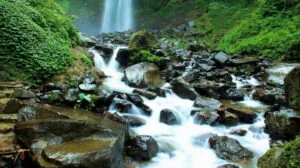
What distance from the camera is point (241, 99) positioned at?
29.1 ft

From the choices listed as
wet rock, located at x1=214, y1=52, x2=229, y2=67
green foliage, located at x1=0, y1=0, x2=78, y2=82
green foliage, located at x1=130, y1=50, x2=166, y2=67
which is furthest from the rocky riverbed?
green foliage, located at x1=0, y1=0, x2=78, y2=82

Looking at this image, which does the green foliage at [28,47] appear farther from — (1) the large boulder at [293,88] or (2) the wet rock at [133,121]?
(1) the large boulder at [293,88]

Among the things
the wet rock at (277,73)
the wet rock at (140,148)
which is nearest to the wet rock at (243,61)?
the wet rock at (277,73)

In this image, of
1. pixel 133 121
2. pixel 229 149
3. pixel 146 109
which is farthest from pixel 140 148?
pixel 146 109

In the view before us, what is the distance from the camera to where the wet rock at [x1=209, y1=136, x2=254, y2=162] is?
5.57m

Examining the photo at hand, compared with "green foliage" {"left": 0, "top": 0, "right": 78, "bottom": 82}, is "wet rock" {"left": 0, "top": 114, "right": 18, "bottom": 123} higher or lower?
lower

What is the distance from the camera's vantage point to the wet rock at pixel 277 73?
31.8ft

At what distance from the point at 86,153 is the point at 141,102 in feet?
12.5

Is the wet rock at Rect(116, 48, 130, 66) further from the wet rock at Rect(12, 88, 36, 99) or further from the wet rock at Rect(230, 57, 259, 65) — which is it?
the wet rock at Rect(12, 88, 36, 99)

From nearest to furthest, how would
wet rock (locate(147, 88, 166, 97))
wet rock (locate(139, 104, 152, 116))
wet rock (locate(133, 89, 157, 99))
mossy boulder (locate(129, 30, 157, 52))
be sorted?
wet rock (locate(139, 104, 152, 116)) < wet rock (locate(133, 89, 157, 99)) < wet rock (locate(147, 88, 166, 97)) < mossy boulder (locate(129, 30, 157, 52))

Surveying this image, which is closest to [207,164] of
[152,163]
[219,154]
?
[219,154]

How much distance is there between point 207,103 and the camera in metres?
8.13

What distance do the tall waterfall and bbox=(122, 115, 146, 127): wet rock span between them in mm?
27924

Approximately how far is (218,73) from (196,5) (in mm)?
19536
